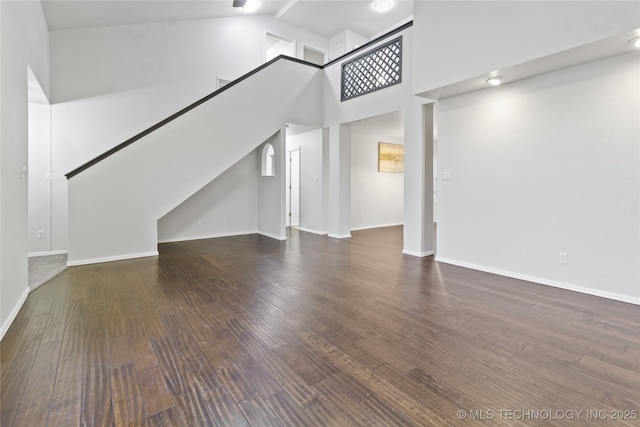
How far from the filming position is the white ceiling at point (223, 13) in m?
4.63

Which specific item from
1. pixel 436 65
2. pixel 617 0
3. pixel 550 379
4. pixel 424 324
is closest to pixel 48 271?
pixel 424 324

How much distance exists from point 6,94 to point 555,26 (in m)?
4.73

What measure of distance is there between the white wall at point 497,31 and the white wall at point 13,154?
13.6 ft

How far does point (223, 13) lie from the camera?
21.0 feet

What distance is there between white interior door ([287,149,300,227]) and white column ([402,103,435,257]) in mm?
3322

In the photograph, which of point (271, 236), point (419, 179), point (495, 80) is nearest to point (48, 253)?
point (271, 236)

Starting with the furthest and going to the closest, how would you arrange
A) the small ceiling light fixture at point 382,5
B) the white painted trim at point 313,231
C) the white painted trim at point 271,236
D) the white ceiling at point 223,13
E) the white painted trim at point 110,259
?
the small ceiling light fixture at point 382,5 < the white painted trim at point 313,231 < the white painted trim at point 271,236 < the white ceiling at point 223,13 < the white painted trim at point 110,259

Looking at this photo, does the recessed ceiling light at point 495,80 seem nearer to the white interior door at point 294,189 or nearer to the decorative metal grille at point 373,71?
the decorative metal grille at point 373,71

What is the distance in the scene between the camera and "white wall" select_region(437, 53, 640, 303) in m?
2.96

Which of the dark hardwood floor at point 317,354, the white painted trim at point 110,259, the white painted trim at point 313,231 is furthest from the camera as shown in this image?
the white painted trim at point 313,231

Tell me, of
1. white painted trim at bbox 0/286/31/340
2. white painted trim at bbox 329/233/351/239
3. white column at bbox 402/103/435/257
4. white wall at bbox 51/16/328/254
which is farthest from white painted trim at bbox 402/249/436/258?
white wall at bbox 51/16/328/254

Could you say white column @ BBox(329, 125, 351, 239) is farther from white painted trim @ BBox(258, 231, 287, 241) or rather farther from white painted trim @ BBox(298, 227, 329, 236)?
white painted trim @ BBox(258, 231, 287, 241)

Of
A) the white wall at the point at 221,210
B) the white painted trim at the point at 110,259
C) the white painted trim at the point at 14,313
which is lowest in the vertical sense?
the white painted trim at the point at 14,313

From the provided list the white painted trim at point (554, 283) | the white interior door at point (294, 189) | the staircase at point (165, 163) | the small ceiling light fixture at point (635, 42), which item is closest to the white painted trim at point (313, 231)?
the white interior door at point (294, 189)
